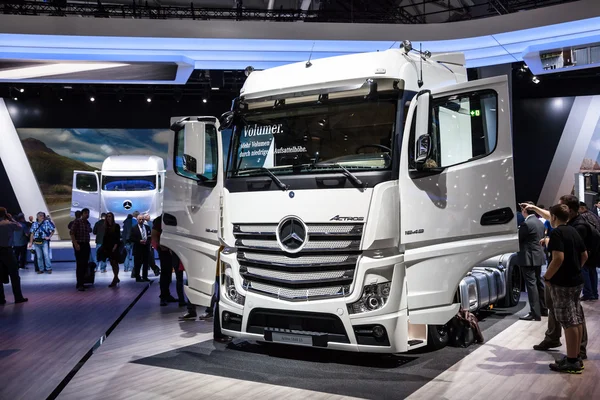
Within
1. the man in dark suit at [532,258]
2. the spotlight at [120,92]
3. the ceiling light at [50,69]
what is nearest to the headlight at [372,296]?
the man in dark suit at [532,258]

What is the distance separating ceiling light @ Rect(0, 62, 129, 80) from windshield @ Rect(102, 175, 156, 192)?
213 inches

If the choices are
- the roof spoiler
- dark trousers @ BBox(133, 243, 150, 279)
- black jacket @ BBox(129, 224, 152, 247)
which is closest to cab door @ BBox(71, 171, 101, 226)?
dark trousers @ BBox(133, 243, 150, 279)

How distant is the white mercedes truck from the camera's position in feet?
16.3

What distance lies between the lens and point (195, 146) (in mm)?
5754

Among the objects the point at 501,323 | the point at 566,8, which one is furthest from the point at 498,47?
the point at 501,323

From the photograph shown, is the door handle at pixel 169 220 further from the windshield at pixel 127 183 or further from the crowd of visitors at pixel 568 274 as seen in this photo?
the windshield at pixel 127 183

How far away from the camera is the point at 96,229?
45.6ft

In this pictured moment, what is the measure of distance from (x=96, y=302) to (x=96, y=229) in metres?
4.06

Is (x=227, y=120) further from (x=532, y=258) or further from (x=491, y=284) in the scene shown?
(x=532, y=258)

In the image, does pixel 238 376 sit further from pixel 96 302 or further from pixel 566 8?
pixel 566 8

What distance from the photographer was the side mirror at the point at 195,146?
5.72 m

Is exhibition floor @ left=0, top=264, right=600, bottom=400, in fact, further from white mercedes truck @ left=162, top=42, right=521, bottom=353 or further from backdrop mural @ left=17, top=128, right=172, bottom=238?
backdrop mural @ left=17, top=128, right=172, bottom=238

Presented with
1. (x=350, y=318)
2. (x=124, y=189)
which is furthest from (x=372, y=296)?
(x=124, y=189)

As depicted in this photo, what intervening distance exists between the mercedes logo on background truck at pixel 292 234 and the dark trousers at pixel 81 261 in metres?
7.97
